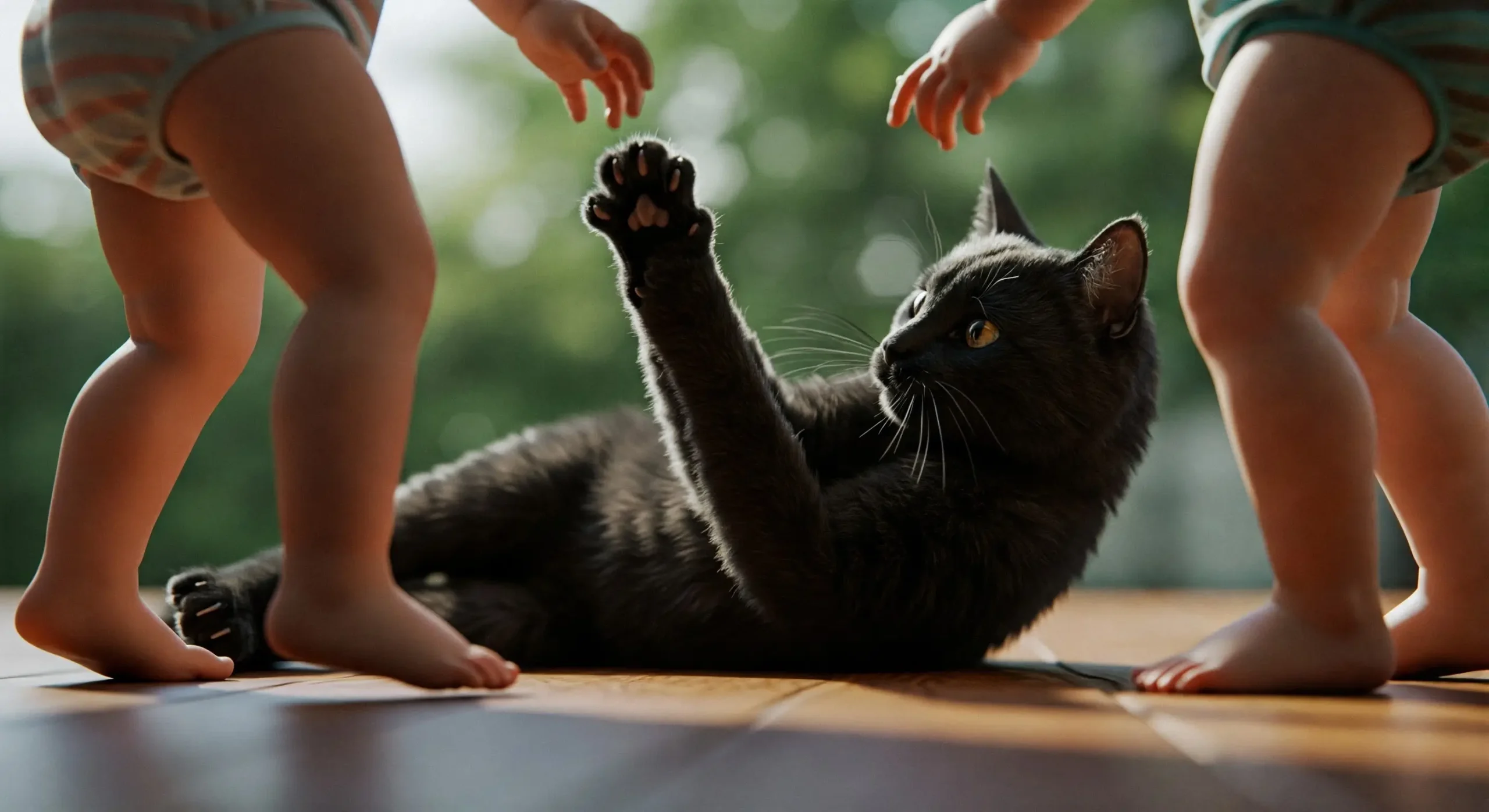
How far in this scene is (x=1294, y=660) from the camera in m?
0.83

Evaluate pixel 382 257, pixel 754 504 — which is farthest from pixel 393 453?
pixel 754 504

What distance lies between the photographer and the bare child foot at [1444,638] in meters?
1.00

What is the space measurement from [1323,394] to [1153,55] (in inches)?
120

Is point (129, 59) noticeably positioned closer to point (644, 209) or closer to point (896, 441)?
point (644, 209)

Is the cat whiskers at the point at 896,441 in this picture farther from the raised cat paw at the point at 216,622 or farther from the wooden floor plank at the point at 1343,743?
the raised cat paw at the point at 216,622

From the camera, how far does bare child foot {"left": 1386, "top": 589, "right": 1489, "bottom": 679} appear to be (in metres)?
1.00

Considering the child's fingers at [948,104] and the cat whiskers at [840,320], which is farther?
the cat whiskers at [840,320]

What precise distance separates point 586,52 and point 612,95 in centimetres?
7

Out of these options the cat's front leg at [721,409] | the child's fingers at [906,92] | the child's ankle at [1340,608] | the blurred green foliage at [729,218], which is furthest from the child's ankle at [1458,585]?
the blurred green foliage at [729,218]

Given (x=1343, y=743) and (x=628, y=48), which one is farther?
(x=628, y=48)

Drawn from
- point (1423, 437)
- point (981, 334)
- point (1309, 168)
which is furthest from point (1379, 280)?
point (981, 334)

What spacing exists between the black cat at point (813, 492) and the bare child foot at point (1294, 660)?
0.66 ft

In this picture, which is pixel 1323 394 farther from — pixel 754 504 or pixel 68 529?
pixel 68 529

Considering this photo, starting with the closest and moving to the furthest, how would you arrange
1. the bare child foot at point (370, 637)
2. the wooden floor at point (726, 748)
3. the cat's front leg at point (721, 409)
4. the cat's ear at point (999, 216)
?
the wooden floor at point (726, 748) < the bare child foot at point (370, 637) < the cat's front leg at point (721, 409) < the cat's ear at point (999, 216)
